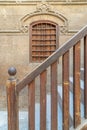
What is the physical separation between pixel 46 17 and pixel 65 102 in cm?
398

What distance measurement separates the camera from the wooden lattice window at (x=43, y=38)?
5910mm

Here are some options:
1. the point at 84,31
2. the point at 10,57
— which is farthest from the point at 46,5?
the point at 84,31

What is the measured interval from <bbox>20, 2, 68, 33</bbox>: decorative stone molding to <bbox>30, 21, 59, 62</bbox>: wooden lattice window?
0.50 feet

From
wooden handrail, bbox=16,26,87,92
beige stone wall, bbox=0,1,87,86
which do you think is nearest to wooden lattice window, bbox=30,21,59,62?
beige stone wall, bbox=0,1,87,86

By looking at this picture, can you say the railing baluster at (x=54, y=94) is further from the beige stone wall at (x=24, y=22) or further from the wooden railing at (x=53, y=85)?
the beige stone wall at (x=24, y=22)

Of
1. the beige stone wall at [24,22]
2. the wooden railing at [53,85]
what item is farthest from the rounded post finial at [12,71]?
the beige stone wall at [24,22]

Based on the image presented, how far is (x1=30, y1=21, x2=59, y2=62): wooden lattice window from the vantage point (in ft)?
19.4

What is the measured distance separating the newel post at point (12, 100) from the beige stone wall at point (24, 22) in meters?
3.77

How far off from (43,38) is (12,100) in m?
3.89

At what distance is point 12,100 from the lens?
2174mm

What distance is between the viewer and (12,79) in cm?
217

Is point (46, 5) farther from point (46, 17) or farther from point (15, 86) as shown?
point (15, 86)

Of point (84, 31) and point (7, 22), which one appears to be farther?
point (7, 22)

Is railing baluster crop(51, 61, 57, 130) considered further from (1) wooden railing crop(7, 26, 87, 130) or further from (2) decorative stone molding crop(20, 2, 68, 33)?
(2) decorative stone molding crop(20, 2, 68, 33)
